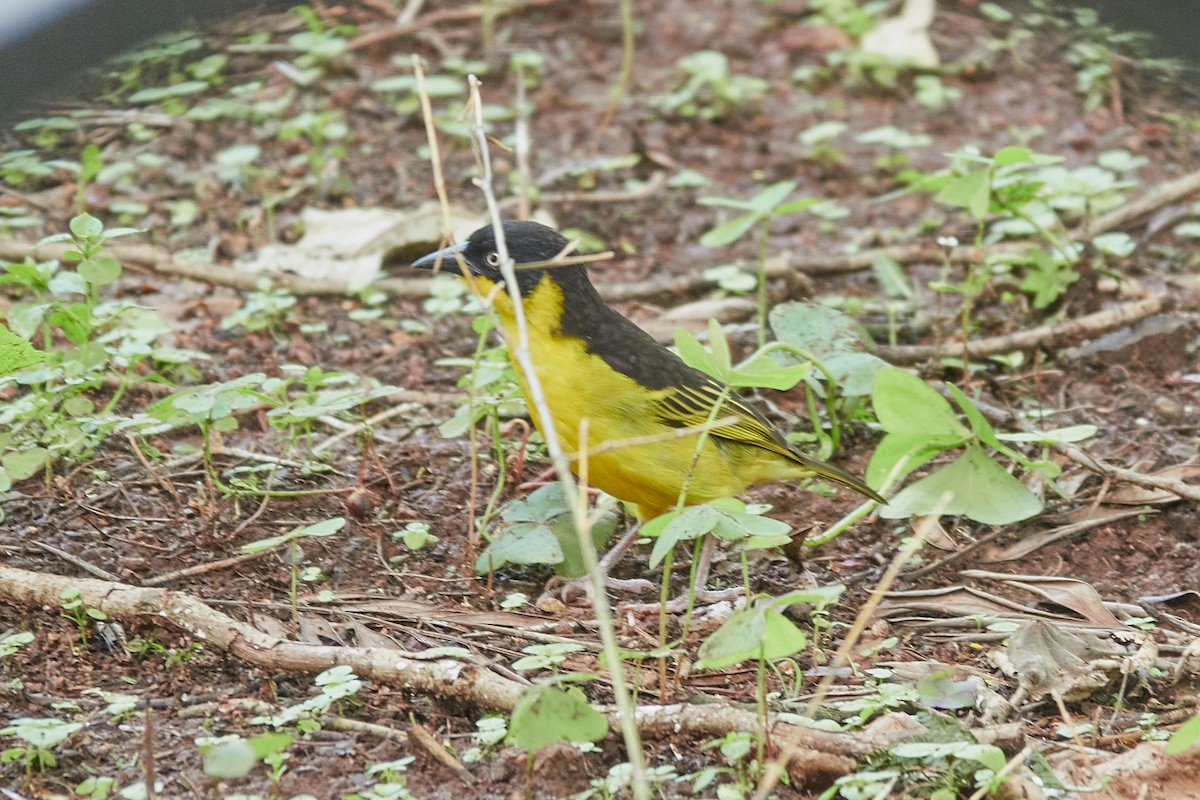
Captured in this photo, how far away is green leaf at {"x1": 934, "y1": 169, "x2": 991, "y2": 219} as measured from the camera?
5328 millimetres

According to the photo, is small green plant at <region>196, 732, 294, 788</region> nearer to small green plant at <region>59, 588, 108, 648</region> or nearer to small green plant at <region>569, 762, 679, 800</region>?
small green plant at <region>569, 762, 679, 800</region>

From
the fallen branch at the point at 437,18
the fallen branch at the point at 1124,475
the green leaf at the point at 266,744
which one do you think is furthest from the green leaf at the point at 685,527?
the fallen branch at the point at 437,18

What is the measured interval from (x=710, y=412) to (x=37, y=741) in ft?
7.97

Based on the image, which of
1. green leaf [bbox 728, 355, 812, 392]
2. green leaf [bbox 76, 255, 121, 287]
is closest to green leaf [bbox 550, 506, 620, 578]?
green leaf [bbox 728, 355, 812, 392]

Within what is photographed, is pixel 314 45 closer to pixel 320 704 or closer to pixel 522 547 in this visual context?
pixel 522 547

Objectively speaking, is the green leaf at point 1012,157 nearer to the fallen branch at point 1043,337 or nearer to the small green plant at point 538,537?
the fallen branch at point 1043,337

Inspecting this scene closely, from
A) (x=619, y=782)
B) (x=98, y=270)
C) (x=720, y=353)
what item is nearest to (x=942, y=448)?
(x=720, y=353)

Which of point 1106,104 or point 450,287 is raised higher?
point 450,287

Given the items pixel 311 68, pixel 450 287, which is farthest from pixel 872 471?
pixel 311 68

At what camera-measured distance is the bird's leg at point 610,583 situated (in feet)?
14.1

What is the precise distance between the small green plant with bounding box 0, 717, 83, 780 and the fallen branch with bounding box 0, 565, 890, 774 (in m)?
0.52

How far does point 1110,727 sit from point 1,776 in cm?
275

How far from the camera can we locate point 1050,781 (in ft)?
10.2

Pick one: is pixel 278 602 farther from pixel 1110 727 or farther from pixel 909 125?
pixel 909 125
